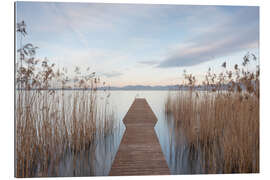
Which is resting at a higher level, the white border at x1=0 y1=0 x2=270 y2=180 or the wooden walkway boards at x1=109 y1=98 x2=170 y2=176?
the white border at x1=0 y1=0 x2=270 y2=180

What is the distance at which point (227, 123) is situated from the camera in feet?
6.52

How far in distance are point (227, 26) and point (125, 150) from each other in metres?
2.15

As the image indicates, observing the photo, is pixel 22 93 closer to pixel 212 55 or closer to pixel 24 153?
pixel 24 153

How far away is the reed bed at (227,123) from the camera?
1.90m

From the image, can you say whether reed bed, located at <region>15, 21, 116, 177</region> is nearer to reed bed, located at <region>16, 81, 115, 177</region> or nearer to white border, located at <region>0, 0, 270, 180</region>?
reed bed, located at <region>16, 81, 115, 177</region>

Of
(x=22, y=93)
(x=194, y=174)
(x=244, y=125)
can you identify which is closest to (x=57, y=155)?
(x=22, y=93)

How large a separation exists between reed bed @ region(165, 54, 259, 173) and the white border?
94mm

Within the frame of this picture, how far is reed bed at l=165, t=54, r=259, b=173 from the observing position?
190 centimetres

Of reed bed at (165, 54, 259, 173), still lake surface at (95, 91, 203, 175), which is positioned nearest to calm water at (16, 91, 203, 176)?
still lake surface at (95, 91, 203, 175)

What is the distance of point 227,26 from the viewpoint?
2012 mm

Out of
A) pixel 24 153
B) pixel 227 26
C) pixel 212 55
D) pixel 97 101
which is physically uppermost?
pixel 227 26

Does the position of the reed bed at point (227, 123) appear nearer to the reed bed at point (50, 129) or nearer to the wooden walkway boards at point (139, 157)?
the wooden walkway boards at point (139, 157)
